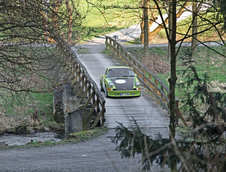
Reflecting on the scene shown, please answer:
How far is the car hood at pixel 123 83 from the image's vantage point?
2033cm

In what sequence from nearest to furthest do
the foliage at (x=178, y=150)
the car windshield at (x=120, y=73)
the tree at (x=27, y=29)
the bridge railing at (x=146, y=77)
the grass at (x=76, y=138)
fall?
1. the foliage at (x=178, y=150)
2. the tree at (x=27, y=29)
3. the grass at (x=76, y=138)
4. the bridge railing at (x=146, y=77)
5. the car windshield at (x=120, y=73)

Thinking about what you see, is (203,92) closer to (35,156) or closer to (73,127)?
(35,156)

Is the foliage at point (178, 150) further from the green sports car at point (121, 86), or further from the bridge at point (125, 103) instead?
the green sports car at point (121, 86)

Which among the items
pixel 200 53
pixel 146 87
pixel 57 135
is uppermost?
pixel 200 53

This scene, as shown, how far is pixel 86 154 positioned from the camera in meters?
12.5

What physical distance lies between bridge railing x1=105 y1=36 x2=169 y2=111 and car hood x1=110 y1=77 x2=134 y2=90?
1087 millimetres

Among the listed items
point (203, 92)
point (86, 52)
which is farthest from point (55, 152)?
point (86, 52)

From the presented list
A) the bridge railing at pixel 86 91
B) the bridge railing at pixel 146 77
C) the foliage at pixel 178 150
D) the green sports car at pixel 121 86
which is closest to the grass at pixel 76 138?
the bridge railing at pixel 86 91

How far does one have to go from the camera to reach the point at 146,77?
2217cm

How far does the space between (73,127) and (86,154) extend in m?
4.70

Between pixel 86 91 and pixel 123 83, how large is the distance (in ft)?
6.85

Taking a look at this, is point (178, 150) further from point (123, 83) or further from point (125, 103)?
point (123, 83)

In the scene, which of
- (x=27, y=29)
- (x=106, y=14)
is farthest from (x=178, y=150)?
(x=106, y=14)

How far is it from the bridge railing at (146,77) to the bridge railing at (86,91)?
2912 mm
